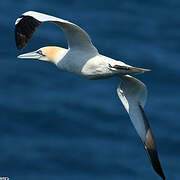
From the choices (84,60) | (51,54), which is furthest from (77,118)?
(84,60)

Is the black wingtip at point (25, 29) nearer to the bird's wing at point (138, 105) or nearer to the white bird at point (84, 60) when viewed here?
the white bird at point (84, 60)

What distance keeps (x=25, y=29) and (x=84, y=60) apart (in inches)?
48.8

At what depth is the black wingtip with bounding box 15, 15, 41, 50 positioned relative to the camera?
14117 millimetres

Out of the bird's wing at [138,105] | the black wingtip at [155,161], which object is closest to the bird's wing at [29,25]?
the bird's wing at [138,105]

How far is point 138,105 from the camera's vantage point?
1662 cm

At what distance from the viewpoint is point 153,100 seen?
2597 centimetres

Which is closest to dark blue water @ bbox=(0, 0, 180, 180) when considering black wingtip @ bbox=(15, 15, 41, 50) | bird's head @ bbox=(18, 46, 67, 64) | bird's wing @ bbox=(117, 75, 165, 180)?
bird's wing @ bbox=(117, 75, 165, 180)

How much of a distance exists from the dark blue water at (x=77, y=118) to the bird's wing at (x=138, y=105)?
25.5ft

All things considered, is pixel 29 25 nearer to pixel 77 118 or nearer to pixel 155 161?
pixel 155 161

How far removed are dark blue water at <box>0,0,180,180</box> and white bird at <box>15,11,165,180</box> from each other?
800 cm

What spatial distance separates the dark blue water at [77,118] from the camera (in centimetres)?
2500

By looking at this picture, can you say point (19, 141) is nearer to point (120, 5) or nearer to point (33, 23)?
point (120, 5)

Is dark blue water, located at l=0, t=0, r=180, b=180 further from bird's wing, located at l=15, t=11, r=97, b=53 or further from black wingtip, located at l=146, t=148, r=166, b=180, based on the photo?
bird's wing, located at l=15, t=11, r=97, b=53

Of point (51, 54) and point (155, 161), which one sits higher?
point (51, 54)
